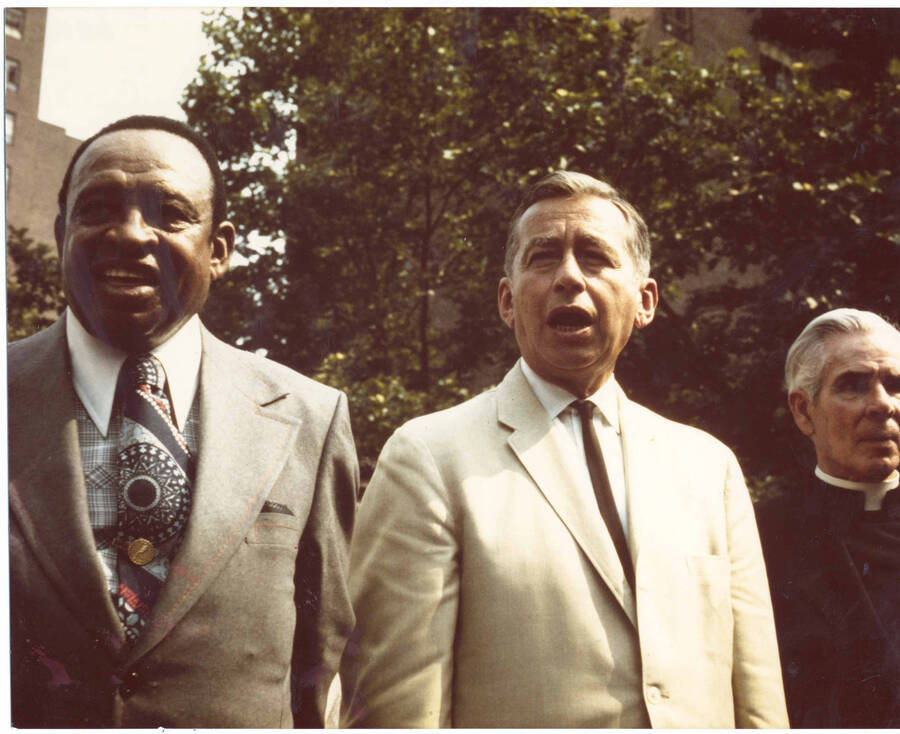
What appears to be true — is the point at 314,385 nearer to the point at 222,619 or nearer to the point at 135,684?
the point at 222,619

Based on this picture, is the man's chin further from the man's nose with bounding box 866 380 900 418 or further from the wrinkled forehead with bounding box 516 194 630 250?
the man's nose with bounding box 866 380 900 418

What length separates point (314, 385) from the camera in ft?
8.76

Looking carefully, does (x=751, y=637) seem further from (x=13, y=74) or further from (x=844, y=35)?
(x=13, y=74)

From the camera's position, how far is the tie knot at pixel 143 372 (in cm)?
250

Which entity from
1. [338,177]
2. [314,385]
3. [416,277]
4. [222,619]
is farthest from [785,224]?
[222,619]

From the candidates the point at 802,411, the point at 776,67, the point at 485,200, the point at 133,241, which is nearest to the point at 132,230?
the point at 133,241

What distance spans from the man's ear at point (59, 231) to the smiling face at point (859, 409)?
2.30 meters

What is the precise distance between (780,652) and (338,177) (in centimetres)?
254

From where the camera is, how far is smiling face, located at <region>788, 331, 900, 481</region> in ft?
9.57

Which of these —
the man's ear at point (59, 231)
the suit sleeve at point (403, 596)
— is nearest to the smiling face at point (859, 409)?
the suit sleeve at point (403, 596)

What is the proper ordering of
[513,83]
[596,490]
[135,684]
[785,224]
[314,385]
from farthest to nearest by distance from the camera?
1. [513,83]
2. [785,224]
3. [314,385]
4. [596,490]
5. [135,684]

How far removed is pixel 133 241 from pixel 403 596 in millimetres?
1164

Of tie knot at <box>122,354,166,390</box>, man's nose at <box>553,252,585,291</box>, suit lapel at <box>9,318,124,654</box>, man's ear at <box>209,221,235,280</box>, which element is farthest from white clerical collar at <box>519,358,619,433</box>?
suit lapel at <box>9,318,124,654</box>

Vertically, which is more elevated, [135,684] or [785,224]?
[785,224]
